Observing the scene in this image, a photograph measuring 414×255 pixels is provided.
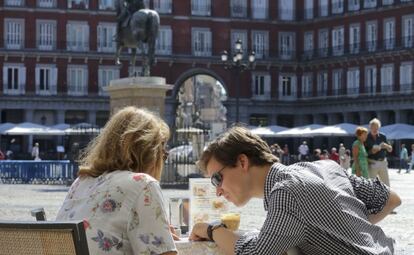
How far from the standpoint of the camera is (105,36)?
53250 mm

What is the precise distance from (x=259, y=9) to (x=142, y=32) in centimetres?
3600

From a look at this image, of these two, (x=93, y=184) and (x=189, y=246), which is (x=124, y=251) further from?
(x=189, y=246)

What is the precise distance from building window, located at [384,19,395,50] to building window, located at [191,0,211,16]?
1198 cm

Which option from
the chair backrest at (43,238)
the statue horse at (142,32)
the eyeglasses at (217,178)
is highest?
the statue horse at (142,32)

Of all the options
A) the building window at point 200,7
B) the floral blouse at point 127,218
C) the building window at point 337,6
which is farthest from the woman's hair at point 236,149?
the building window at point 337,6

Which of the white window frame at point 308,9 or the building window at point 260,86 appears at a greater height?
the white window frame at point 308,9

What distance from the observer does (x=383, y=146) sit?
1177 cm

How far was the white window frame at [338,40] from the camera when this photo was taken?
177ft

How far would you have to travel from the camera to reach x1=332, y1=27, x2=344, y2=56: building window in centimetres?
5394

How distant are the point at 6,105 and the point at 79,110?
4656 mm

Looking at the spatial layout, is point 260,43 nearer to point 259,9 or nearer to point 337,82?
point 259,9

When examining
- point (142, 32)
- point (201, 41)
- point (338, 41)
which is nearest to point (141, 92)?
point (142, 32)

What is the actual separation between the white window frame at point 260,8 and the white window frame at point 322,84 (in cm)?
561

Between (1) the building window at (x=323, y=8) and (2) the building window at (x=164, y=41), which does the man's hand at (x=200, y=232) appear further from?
(1) the building window at (x=323, y=8)
